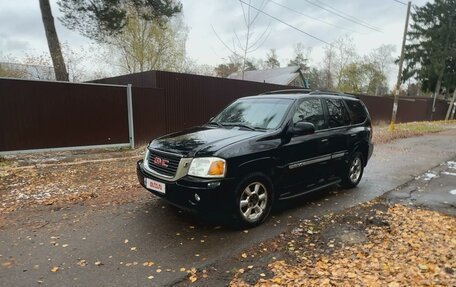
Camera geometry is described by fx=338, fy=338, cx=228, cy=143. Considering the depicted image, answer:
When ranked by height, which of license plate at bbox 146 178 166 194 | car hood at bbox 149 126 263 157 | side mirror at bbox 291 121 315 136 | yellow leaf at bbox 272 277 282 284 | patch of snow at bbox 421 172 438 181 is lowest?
patch of snow at bbox 421 172 438 181

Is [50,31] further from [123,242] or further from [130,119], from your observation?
[123,242]

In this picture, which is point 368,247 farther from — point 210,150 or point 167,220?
point 167,220

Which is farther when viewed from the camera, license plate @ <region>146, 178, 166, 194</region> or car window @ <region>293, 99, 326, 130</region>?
car window @ <region>293, 99, 326, 130</region>

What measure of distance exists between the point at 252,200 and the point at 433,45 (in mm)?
37611

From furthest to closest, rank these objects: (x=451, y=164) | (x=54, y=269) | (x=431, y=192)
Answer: (x=451, y=164), (x=431, y=192), (x=54, y=269)

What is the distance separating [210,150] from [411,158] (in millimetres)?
8650

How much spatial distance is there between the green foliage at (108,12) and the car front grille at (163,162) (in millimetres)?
11617

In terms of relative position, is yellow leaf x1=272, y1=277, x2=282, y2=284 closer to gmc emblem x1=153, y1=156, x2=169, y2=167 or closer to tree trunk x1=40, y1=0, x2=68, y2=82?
gmc emblem x1=153, y1=156, x2=169, y2=167

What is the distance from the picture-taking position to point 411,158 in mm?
10477

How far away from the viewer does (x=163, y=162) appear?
14.7 feet

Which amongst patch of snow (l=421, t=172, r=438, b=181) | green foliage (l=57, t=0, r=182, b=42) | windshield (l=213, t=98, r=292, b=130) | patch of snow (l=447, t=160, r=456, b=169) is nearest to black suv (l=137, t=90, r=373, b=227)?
windshield (l=213, t=98, r=292, b=130)

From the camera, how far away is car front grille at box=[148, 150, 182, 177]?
4.31 meters

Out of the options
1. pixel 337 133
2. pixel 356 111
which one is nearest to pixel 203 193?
pixel 337 133

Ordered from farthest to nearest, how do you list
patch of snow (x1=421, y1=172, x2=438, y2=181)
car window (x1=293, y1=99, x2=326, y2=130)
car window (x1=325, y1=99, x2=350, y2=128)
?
patch of snow (x1=421, y1=172, x2=438, y2=181) < car window (x1=325, y1=99, x2=350, y2=128) < car window (x1=293, y1=99, x2=326, y2=130)
